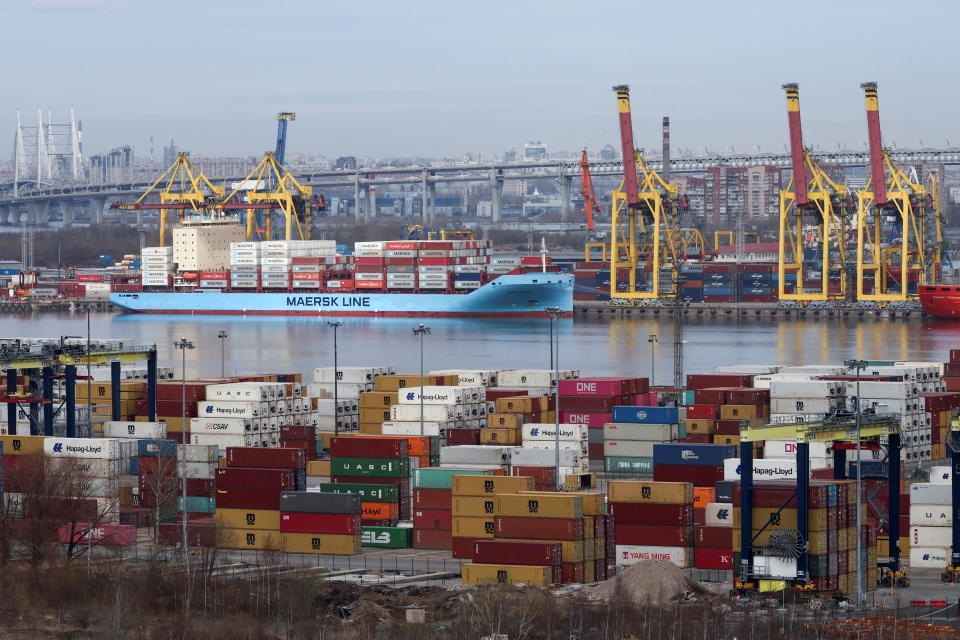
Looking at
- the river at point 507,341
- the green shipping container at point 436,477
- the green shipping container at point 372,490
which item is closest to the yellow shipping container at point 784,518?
the green shipping container at point 436,477

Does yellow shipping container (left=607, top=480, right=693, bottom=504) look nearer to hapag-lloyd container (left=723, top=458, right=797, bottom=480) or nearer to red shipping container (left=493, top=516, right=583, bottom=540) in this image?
red shipping container (left=493, top=516, right=583, bottom=540)

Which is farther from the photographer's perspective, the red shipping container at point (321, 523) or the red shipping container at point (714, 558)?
the red shipping container at point (321, 523)

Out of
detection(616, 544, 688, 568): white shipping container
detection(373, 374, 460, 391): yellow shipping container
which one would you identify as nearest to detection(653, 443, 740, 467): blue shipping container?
detection(616, 544, 688, 568): white shipping container

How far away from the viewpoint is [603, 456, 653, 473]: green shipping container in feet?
77.2

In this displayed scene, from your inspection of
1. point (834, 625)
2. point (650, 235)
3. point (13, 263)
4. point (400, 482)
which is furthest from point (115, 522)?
point (13, 263)

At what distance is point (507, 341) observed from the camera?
174 feet

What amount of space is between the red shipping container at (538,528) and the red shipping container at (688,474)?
310cm

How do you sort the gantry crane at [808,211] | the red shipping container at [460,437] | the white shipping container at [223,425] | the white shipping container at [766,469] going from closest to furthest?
the white shipping container at [766,469] → the red shipping container at [460,437] → the white shipping container at [223,425] → the gantry crane at [808,211]

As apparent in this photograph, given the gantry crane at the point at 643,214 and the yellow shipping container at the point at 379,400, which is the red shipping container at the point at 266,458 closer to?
the yellow shipping container at the point at 379,400

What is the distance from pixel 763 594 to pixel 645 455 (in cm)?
697

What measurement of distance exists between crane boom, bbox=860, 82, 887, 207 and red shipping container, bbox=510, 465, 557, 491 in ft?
137

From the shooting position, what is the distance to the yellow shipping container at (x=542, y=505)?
1753 centimetres

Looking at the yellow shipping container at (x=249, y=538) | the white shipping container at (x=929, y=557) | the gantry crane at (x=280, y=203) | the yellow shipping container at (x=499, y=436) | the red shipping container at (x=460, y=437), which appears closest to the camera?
the white shipping container at (x=929, y=557)

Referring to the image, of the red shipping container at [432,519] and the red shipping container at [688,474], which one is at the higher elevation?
the red shipping container at [688,474]
